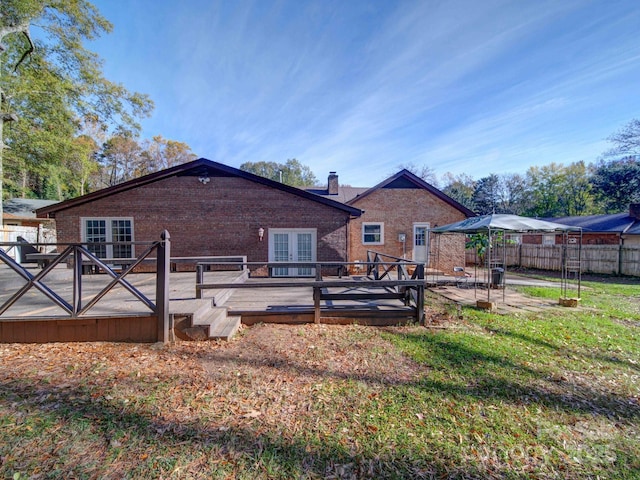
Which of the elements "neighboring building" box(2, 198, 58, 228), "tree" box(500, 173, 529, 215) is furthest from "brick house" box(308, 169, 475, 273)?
"tree" box(500, 173, 529, 215)

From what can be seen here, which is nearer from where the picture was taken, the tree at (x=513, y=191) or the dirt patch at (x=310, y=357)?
the dirt patch at (x=310, y=357)

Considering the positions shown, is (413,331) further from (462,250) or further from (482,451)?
(462,250)

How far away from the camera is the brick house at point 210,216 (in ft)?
34.6

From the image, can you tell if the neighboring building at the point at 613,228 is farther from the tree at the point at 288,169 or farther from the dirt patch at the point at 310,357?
the tree at the point at 288,169

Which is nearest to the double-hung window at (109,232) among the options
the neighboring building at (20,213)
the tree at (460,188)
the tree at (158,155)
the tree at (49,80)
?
the tree at (49,80)

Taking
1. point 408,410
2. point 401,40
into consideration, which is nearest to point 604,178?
point 401,40

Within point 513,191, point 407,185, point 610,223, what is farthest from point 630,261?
point 513,191

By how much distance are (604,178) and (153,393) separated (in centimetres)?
3894

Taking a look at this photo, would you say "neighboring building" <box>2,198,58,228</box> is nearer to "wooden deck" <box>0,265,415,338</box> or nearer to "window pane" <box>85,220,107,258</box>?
"window pane" <box>85,220,107,258</box>

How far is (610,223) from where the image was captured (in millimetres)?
19422

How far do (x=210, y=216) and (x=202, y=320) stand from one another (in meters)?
6.95

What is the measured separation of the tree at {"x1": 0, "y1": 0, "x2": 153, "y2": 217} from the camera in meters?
15.3

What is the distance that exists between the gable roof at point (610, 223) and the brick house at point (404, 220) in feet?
27.2

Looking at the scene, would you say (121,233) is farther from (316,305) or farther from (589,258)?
(589,258)
